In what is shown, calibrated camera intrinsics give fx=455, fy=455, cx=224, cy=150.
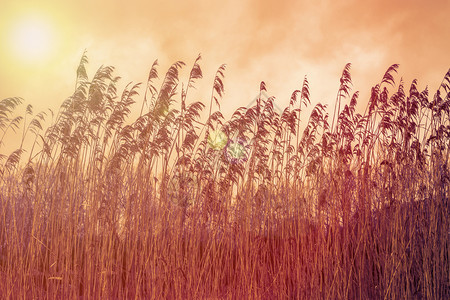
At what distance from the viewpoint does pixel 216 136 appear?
15.7 feet

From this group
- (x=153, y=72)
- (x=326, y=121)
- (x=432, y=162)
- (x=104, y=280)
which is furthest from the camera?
(x=326, y=121)

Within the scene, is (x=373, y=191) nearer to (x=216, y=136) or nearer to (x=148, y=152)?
(x=216, y=136)

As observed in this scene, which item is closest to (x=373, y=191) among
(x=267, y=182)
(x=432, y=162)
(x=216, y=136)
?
(x=432, y=162)

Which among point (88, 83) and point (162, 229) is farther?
point (88, 83)

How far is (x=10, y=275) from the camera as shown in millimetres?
4391

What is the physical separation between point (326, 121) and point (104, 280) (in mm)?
2978

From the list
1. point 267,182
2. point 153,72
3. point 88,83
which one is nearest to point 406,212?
point 267,182

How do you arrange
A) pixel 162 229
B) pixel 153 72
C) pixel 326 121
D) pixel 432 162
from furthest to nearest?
pixel 326 121
pixel 432 162
pixel 153 72
pixel 162 229

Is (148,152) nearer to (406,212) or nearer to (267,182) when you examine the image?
(267,182)

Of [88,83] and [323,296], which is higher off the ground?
[88,83]

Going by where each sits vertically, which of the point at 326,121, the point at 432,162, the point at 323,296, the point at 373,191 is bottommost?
the point at 323,296

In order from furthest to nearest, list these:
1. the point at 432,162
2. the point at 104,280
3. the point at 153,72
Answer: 1. the point at 432,162
2. the point at 153,72
3. the point at 104,280

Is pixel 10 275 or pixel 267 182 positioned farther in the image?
pixel 267 182

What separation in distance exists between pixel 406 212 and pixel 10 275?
4.00 m
